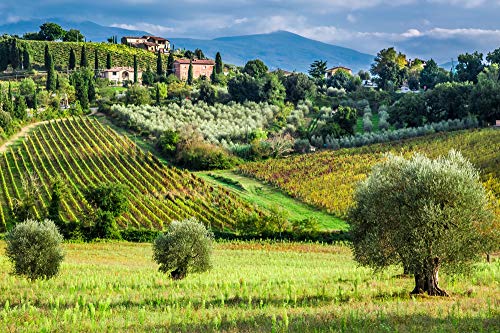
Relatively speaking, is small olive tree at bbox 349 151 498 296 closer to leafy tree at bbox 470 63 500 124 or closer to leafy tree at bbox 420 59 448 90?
leafy tree at bbox 470 63 500 124

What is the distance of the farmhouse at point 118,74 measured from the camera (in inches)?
5812

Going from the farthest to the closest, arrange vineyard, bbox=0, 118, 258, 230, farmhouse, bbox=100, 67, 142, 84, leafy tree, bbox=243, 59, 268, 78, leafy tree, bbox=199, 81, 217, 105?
farmhouse, bbox=100, 67, 142, 84
leafy tree, bbox=243, 59, 268, 78
leafy tree, bbox=199, 81, 217, 105
vineyard, bbox=0, 118, 258, 230

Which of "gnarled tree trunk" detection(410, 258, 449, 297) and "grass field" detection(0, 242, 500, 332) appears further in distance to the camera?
"gnarled tree trunk" detection(410, 258, 449, 297)

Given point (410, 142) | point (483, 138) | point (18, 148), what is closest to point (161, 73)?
point (18, 148)

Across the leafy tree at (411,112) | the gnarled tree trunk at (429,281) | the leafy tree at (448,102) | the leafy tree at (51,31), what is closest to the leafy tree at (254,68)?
the leafy tree at (411,112)

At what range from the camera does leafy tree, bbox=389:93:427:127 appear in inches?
3600

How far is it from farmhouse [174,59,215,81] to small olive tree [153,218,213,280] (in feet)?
410

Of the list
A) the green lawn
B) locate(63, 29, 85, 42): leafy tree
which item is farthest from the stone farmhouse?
the green lawn

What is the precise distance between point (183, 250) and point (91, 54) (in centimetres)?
14535

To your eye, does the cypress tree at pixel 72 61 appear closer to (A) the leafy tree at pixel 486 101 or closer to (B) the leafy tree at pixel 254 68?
(B) the leafy tree at pixel 254 68

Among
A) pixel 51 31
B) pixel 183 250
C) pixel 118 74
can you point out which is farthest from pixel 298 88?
pixel 51 31

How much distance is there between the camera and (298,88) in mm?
120188

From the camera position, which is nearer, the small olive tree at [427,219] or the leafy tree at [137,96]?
the small olive tree at [427,219]

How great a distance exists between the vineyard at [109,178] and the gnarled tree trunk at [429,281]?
32.8 meters
